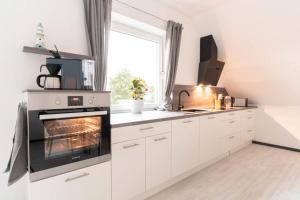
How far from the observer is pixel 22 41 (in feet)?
5.21

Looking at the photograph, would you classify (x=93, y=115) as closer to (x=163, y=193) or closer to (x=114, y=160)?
(x=114, y=160)

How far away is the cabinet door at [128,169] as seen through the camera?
5.30 ft

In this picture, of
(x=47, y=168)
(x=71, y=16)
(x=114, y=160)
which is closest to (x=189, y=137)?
(x=114, y=160)

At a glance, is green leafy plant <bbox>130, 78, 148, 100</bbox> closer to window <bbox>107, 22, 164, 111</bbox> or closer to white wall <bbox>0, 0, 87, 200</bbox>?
window <bbox>107, 22, 164, 111</bbox>

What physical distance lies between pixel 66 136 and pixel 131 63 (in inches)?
65.0

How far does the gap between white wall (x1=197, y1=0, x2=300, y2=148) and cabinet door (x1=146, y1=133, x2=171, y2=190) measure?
2.20 m

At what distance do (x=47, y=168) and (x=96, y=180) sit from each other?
404 mm

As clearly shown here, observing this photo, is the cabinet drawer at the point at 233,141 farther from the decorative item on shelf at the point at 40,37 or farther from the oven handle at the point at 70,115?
the decorative item on shelf at the point at 40,37

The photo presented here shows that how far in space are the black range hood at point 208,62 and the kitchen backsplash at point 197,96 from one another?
199 mm

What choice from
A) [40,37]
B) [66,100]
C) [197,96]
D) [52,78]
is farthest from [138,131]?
[197,96]

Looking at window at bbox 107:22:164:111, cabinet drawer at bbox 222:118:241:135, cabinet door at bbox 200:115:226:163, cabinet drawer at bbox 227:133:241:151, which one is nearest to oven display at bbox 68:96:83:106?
window at bbox 107:22:164:111

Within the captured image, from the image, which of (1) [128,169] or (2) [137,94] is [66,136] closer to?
(1) [128,169]

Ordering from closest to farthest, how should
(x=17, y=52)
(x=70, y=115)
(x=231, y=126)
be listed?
(x=70, y=115) < (x=17, y=52) < (x=231, y=126)

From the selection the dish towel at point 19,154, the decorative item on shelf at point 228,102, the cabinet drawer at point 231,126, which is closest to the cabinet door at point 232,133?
the cabinet drawer at point 231,126
